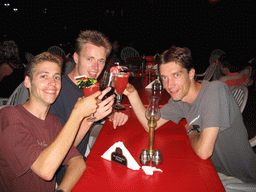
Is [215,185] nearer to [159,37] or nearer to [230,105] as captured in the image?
[230,105]

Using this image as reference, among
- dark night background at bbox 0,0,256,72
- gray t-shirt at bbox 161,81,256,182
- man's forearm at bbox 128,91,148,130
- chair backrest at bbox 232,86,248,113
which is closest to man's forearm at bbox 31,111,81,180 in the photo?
man's forearm at bbox 128,91,148,130

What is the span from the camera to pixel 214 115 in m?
1.45

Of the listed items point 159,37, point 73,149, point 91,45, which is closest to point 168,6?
point 159,37

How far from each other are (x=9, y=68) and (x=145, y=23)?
9.50 m

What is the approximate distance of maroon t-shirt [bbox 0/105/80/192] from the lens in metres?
1.15

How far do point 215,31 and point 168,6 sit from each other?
9.75ft

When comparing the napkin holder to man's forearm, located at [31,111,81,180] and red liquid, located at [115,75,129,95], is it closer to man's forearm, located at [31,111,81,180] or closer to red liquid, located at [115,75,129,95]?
man's forearm, located at [31,111,81,180]

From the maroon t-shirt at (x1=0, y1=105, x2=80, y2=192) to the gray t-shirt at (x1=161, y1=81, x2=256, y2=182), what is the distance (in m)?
1.08

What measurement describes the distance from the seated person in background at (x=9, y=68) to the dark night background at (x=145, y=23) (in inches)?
328

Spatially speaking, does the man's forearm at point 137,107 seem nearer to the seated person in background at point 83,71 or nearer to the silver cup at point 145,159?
the seated person in background at point 83,71

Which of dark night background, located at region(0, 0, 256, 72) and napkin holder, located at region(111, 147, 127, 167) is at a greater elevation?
dark night background, located at region(0, 0, 256, 72)

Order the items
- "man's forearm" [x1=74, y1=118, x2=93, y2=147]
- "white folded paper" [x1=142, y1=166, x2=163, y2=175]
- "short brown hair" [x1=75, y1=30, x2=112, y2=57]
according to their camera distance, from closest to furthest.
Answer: "white folded paper" [x1=142, y1=166, x2=163, y2=175]
"man's forearm" [x1=74, y1=118, x2=93, y2=147]
"short brown hair" [x1=75, y1=30, x2=112, y2=57]

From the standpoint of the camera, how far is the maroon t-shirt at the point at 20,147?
1.15m

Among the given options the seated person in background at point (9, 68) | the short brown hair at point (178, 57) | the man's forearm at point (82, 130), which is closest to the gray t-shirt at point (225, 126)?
the short brown hair at point (178, 57)
